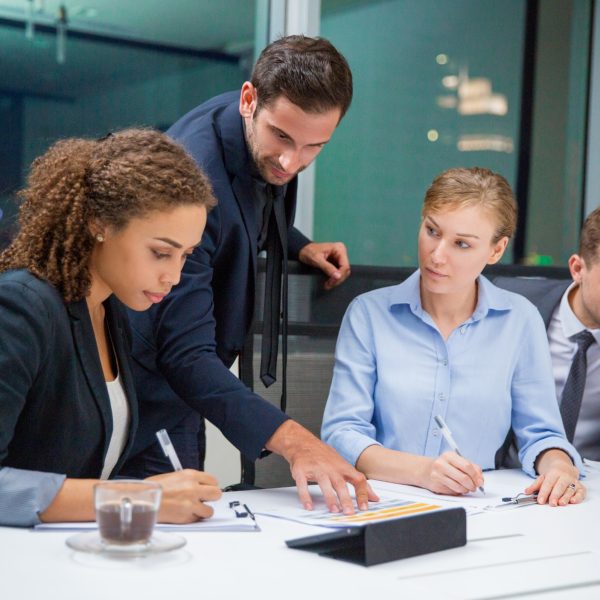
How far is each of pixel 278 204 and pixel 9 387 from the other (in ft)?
3.14

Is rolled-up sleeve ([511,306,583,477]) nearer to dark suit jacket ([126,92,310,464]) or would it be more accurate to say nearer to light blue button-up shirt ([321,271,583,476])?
light blue button-up shirt ([321,271,583,476])

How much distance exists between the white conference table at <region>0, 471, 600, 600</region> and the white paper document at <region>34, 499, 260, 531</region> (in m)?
0.02

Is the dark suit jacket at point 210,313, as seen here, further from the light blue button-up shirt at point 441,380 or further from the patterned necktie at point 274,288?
the light blue button-up shirt at point 441,380

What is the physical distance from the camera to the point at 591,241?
2477mm

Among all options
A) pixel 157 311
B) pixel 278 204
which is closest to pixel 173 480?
pixel 157 311

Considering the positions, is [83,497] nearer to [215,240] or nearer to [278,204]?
[215,240]

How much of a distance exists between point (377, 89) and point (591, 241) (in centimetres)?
187

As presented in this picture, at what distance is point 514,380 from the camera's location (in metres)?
2.22

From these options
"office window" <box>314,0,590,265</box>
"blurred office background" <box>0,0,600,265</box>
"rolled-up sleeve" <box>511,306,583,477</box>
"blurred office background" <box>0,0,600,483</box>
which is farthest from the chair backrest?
"office window" <box>314,0,590,265</box>

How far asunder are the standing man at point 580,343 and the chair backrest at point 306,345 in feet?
1.33

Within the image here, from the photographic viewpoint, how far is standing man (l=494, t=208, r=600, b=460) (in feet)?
7.90

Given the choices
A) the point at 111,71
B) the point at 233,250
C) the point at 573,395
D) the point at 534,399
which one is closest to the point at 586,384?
the point at 573,395

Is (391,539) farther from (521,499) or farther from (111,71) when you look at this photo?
(111,71)

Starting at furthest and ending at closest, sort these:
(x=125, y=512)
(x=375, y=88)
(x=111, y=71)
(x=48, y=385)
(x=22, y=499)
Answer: (x=375, y=88)
(x=111, y=71)
(x=48, y=385)
(x=22, y=499)
(x=125, y=512)
